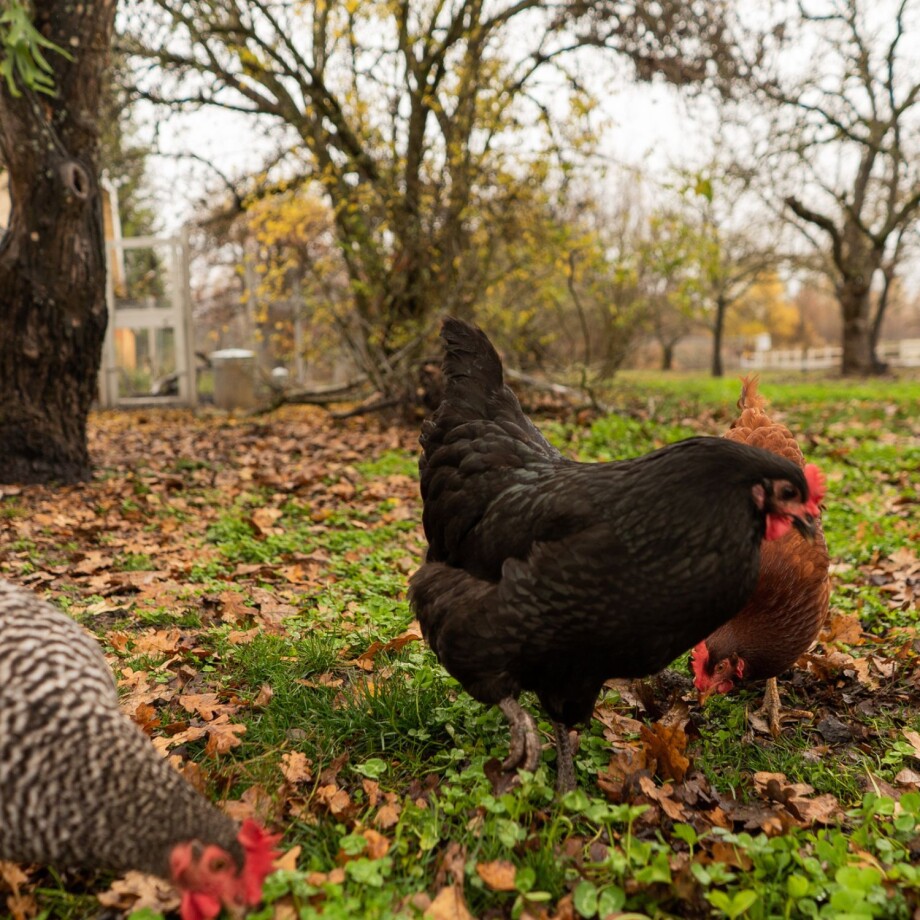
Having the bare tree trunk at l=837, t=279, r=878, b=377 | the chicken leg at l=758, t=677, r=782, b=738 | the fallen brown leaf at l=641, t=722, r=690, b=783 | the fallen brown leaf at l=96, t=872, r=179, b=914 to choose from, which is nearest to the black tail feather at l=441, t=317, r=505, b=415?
the fallen brown leaf at l=641, t=722, r=690, b=783

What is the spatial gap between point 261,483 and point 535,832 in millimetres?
5198

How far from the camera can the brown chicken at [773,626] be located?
295 centimetres

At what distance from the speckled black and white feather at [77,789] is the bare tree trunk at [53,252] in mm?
4997

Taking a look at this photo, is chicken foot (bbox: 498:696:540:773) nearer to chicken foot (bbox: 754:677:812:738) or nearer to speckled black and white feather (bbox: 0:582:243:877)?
speckled black and white feather (bbox: 0:582:243:877)

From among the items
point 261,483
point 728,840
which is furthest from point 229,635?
point 261,483

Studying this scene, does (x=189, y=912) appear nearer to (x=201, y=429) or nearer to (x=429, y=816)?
(x=429, y=816)

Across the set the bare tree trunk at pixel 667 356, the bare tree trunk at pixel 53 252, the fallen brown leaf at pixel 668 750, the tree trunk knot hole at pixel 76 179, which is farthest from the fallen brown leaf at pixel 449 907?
the bare tree trunk at pixel 667 356

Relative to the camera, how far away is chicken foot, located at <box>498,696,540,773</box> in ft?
8.32

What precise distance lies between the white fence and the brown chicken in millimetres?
31623

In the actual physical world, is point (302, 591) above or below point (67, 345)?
below

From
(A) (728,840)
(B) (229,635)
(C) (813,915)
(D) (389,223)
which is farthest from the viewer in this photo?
(D) (389,223)

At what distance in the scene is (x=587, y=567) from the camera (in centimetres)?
232

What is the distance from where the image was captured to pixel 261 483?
22.9 feet

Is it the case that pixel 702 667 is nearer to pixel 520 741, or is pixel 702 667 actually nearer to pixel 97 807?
pixel 520 741
